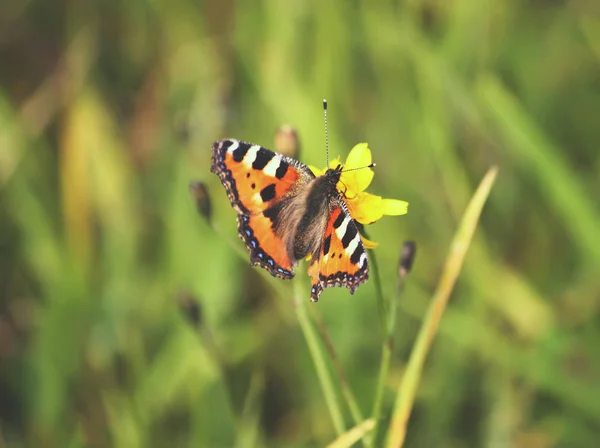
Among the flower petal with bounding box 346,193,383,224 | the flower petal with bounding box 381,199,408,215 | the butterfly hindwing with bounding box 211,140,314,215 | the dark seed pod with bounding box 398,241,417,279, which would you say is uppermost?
the butterfly hindwing with bounding box 211,140,314,215

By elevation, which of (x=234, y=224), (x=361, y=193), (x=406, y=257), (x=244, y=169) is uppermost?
(x=234, y=224)

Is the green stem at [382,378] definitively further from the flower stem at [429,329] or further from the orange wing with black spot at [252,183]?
the orange wing with black spot at [252,183]

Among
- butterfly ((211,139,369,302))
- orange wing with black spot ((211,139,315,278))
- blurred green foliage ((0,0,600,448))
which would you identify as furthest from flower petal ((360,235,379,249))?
blurred green foliage ((0,0,600,448))

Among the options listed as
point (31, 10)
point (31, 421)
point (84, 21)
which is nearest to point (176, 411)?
point (31, 421)

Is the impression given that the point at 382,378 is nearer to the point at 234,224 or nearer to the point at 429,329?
the point at 429,329

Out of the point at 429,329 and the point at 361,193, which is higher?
the point at 361,193

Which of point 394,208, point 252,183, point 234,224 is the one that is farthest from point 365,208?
point 234,224

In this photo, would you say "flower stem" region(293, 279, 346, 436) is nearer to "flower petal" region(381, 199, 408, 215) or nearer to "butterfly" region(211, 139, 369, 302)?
"butterfly" region(211, 139, 369, 302)
